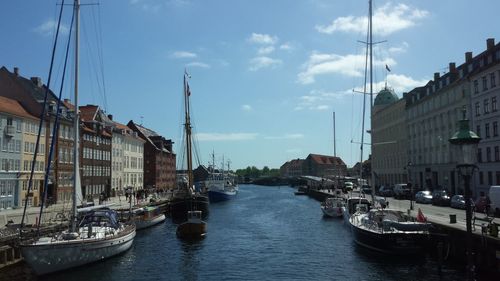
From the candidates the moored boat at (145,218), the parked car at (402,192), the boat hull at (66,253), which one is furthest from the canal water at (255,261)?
the parked car at (402,192)

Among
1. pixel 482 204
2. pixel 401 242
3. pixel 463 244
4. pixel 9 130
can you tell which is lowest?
pixel 401 242

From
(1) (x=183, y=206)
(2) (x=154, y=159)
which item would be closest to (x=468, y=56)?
(1) (x=183, y=206)

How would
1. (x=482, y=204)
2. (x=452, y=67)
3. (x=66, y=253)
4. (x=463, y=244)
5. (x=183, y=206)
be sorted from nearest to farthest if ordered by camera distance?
1. (x=66, y=253)
2. (x=463, y=244)
3. (x=482, y=204)
4. (x=183, y=206)
5. (x=452, y=67)

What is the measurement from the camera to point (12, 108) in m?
61.5

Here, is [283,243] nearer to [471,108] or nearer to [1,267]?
[1,267]

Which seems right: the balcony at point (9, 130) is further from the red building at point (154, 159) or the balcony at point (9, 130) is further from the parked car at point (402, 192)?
the red building at point (154, 159)

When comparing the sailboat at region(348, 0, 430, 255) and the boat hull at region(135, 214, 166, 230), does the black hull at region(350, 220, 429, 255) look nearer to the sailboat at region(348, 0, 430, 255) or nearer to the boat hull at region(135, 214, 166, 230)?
the sailboat at region(348, 0, 430, 255)

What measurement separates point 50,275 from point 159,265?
7.07 meters

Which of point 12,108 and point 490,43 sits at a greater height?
point 490,43

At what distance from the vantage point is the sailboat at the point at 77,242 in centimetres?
2755

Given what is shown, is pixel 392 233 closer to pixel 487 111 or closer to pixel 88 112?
pixel 487 111

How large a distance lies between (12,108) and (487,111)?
62.7 meters

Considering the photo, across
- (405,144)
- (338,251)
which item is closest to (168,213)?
(338,251)

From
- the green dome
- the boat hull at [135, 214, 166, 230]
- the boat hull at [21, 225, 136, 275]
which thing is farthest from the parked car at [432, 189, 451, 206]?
the green dome
